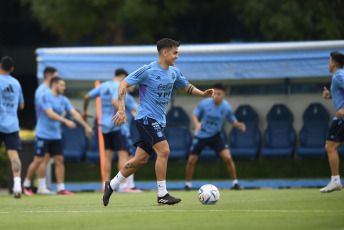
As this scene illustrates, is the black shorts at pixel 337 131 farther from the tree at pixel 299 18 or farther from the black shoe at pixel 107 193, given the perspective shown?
the tree at pixel 299 18

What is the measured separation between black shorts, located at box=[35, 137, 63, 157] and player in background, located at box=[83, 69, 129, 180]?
992mm

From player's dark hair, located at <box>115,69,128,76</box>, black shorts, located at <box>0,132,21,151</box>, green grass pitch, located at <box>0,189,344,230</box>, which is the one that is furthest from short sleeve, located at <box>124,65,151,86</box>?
player's dark hair, located at <box>115,69,128,76</box>

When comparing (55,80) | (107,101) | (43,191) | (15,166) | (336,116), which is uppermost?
(55,80)

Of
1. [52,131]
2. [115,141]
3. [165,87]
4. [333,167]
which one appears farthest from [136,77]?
[52,131]

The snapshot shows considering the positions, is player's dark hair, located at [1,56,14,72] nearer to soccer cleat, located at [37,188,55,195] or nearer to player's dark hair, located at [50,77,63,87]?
player's dark hair, located at [50,77,63,87]

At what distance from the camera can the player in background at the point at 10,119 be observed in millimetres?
12891

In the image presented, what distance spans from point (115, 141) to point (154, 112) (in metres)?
4.87

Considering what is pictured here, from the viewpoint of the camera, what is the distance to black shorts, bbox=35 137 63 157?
1471 cm

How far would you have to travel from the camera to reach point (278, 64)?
1556 cm

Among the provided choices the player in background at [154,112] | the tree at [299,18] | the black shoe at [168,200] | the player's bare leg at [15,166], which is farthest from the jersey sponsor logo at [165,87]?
the tree at [299,18]

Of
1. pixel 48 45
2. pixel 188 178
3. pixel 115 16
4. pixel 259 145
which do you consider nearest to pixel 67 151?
pixel 188 178

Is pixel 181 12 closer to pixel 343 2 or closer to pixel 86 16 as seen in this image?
pixel 86 16

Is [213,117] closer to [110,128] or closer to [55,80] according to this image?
[110,128]

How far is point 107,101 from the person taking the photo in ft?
48.4
